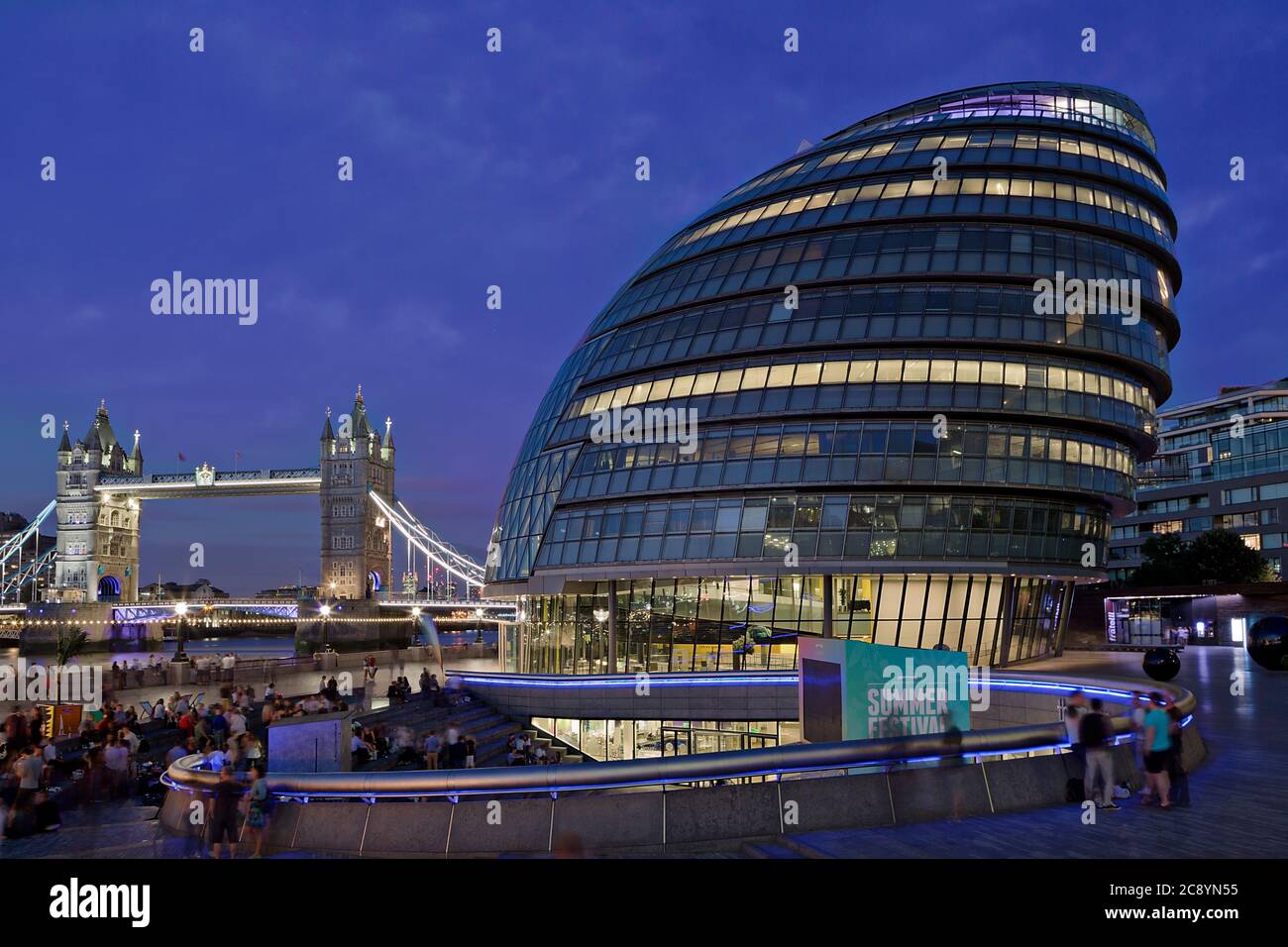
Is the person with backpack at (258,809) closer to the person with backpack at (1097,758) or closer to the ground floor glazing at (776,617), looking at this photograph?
the person with backpack at (1097,758)

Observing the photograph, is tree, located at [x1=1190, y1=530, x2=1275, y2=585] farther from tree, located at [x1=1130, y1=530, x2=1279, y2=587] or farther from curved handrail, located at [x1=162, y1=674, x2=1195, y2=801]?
curved handrail, located at [x1=162, y1=674, x2=1195, y2=801]

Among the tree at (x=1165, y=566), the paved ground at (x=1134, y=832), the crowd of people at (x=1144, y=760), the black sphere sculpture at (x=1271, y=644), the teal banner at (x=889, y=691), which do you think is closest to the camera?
the paved ground at (x=1134, y=832)

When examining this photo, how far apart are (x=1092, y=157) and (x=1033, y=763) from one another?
43838 millimetres

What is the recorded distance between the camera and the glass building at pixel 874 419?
1654 inches

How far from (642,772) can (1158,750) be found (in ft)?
25.0

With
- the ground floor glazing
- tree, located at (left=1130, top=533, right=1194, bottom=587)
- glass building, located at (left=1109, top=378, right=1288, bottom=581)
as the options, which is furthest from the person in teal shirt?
glass building, located at (left=1109, top=378, right=1288, bottom=581)

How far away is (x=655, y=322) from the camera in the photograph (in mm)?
49719

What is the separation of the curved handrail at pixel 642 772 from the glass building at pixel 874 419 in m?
27.4

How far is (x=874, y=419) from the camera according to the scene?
42.3 meters

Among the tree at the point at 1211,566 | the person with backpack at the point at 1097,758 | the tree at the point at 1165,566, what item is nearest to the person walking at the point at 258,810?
the person with backpack at the point at 1097,758

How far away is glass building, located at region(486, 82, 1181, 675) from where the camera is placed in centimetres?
4200

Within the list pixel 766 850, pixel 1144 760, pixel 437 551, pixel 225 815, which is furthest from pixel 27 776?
pixel 437 551
